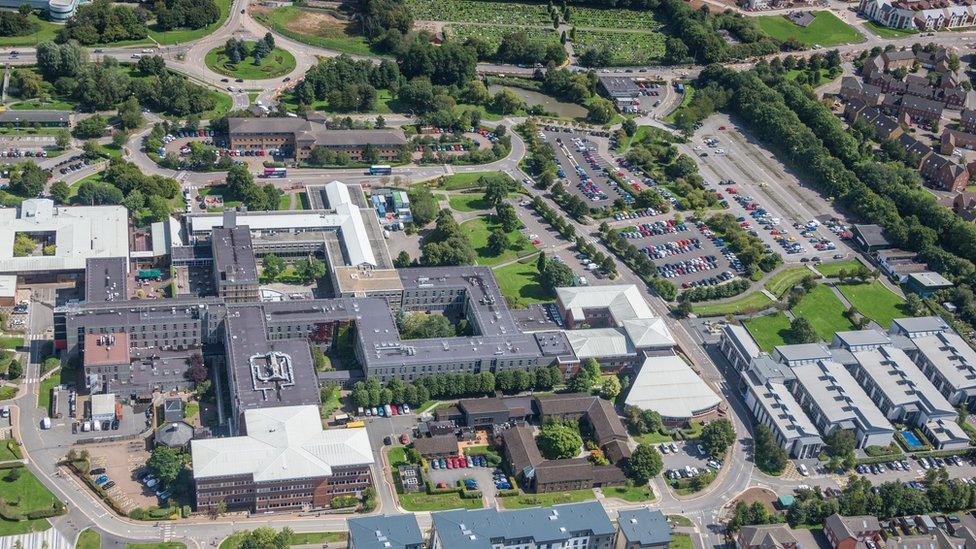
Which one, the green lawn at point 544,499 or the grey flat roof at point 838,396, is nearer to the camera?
the green lawn at point 544,499

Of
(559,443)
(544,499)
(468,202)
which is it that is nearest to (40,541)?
(544,499)

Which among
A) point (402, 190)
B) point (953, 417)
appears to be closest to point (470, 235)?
point (402, 190)

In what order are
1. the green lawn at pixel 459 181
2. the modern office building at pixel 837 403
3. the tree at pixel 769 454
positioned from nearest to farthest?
the tree at pixel 769 454 → the modern office building at pixel 837 403 → the green lawn at pixel 459 181

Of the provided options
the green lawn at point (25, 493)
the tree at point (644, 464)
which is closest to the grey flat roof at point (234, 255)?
the green lawn at point (25, 493)

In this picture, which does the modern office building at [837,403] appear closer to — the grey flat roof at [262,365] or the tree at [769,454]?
the tree at [769,454]

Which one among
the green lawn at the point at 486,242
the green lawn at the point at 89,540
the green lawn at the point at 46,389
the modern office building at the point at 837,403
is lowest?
the green lawn at the point at 46,389

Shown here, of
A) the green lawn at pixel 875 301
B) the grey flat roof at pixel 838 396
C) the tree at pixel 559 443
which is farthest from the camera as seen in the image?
the green lawn at pixel 875 301
